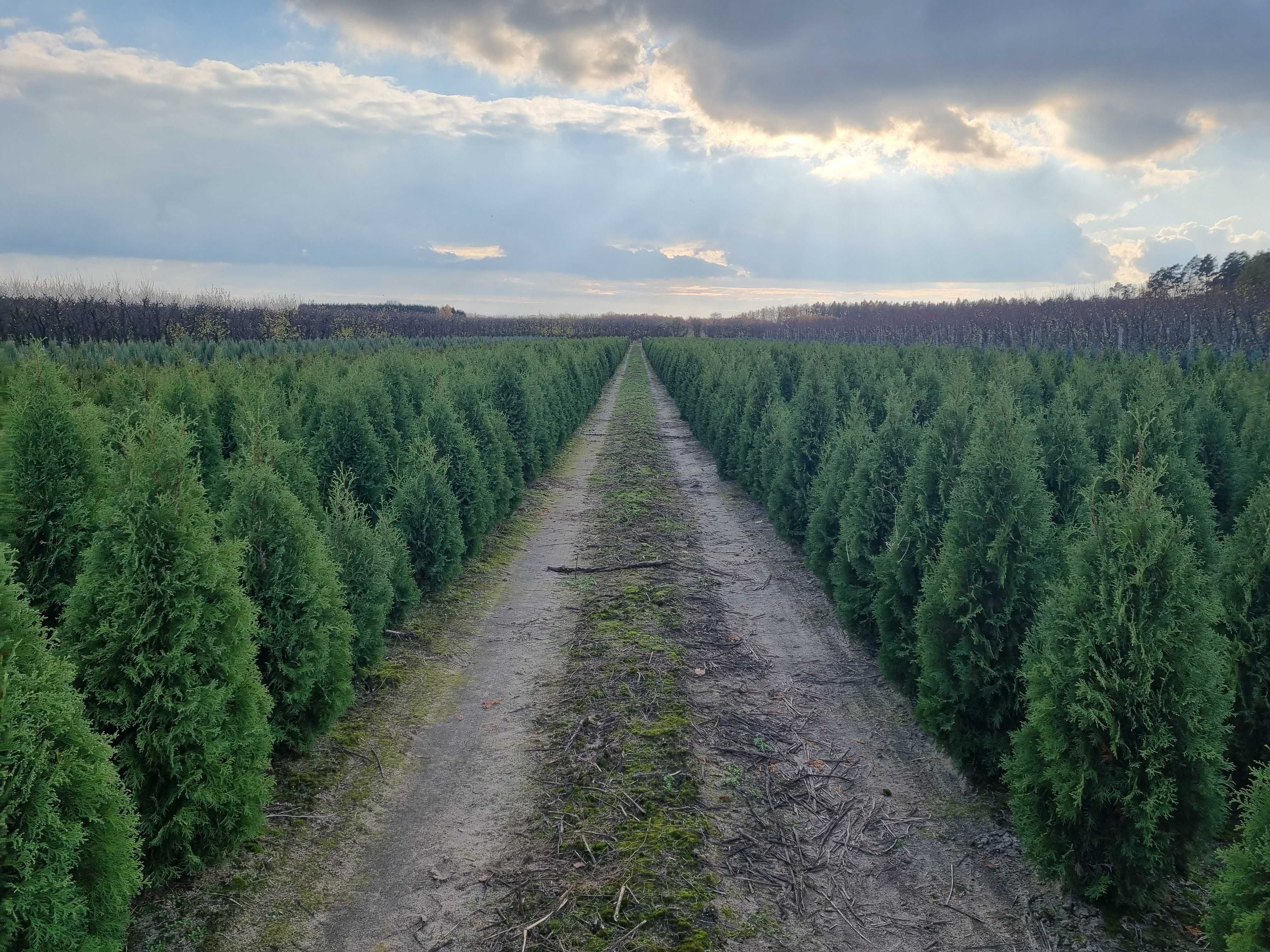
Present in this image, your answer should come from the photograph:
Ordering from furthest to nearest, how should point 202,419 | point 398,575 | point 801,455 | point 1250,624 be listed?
point 801,455, point 202,419, point 398,575, point 1250,624

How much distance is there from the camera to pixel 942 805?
5578 millimetres

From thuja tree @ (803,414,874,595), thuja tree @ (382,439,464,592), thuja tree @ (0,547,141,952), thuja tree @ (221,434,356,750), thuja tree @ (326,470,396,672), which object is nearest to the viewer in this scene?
thuja tree @ (0,547,141,952)

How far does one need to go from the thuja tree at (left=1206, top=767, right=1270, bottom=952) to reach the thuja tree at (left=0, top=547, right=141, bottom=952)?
4.51 m

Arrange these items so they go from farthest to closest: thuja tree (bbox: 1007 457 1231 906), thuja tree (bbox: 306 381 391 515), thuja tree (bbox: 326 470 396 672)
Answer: thuja tree (bbox: 306 381 391 515)
thuja tree (bbox: 326 470 396 672)
thuja tree (bbox: 1007 457 1231 906)

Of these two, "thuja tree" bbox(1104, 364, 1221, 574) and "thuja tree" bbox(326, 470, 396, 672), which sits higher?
"thuja tree" bbox(1104, 364, 1221, 574)

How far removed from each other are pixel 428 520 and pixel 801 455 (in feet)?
Result: 19.6

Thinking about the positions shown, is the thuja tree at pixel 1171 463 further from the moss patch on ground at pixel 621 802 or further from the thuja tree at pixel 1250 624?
the moss patch on ground at pixel 621 802

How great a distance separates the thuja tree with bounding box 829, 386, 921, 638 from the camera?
8.12 m

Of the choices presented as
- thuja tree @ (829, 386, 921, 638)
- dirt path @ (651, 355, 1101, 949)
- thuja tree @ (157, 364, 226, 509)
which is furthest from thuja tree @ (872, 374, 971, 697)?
thuja tree @ (157, 364, 226, 509)

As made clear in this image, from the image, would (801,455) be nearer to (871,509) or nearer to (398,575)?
(871,509)

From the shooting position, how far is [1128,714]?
4105 mm

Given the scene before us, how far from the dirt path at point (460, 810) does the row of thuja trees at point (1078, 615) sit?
3.15 m

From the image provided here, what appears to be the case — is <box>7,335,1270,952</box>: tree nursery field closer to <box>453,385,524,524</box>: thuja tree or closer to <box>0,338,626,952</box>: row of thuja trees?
<box>0,338,626,952</box>: row of thuja trees

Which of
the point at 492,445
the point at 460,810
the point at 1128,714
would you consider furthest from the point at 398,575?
the point at 1128,714
